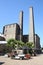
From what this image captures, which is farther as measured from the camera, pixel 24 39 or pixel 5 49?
pixel 24 39

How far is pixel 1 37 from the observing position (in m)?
79.5

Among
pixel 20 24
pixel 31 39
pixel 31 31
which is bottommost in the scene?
pixel 31 39

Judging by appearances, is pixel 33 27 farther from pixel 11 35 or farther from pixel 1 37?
pixel 1 37

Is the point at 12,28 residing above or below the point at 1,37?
above

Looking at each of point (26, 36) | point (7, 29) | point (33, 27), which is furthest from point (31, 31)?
point (7, 29)

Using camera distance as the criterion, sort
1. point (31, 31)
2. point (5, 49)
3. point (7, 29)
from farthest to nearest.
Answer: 1. point (7, 29)
2. point (31, 31)
3. point (5, 49)

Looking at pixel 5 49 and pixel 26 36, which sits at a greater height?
pixel 26 36

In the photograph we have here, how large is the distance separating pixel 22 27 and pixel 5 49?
41838mm

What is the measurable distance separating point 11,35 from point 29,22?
14.2 metres

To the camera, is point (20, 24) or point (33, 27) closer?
point (33, 27)

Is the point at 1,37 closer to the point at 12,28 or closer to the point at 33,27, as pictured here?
the point at 12,28

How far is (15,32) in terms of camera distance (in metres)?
82.1

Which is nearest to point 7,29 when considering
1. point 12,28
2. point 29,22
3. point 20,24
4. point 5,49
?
point 12,28

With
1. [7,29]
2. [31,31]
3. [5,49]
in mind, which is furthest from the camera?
[7,29]
